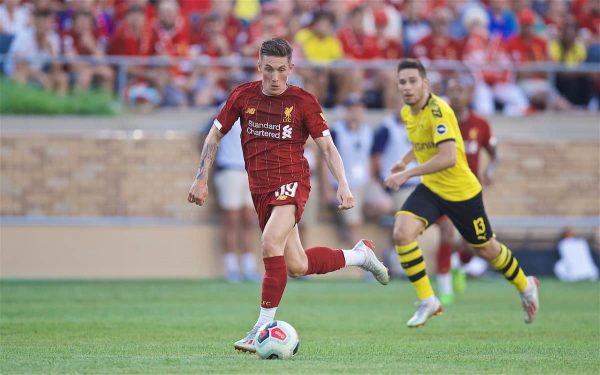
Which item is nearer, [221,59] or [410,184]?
[410,184]

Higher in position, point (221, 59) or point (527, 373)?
point (221, 59)

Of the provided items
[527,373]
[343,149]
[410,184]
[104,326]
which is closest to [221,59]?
[343,149]

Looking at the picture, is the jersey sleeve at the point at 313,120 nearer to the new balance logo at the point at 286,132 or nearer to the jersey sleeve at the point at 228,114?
the new balance logo at the point at 286,132

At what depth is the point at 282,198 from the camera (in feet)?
29.2

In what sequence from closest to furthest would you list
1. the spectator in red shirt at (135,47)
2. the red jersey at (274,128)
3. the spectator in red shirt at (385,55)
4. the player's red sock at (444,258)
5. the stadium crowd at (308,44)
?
1. the red jersey at (274,128)
2. the player's red sock at (444,258)
3. the stadium crowd at (308,44)
4. the spectator in red shirt at (135,47)
5. the spectator in red shirt at (385,55)

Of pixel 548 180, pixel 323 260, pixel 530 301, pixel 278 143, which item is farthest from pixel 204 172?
pixel 548 180

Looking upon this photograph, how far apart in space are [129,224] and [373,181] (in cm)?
392

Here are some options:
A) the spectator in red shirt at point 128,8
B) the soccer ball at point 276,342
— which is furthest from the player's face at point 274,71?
the spectator in red shirt at point 128,8

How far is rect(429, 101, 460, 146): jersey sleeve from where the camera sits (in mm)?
10938

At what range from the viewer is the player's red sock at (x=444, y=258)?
14805 mm

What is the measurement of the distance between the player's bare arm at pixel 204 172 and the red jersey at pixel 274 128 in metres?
0.09

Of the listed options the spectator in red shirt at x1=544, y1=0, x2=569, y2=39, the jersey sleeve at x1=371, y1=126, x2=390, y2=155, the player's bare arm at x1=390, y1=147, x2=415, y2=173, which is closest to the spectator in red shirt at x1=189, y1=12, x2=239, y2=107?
the jersey sleeve at x1=371, y1=126, x2=390, y2=155

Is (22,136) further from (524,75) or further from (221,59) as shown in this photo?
(524,75)

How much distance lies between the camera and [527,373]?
757 cm
